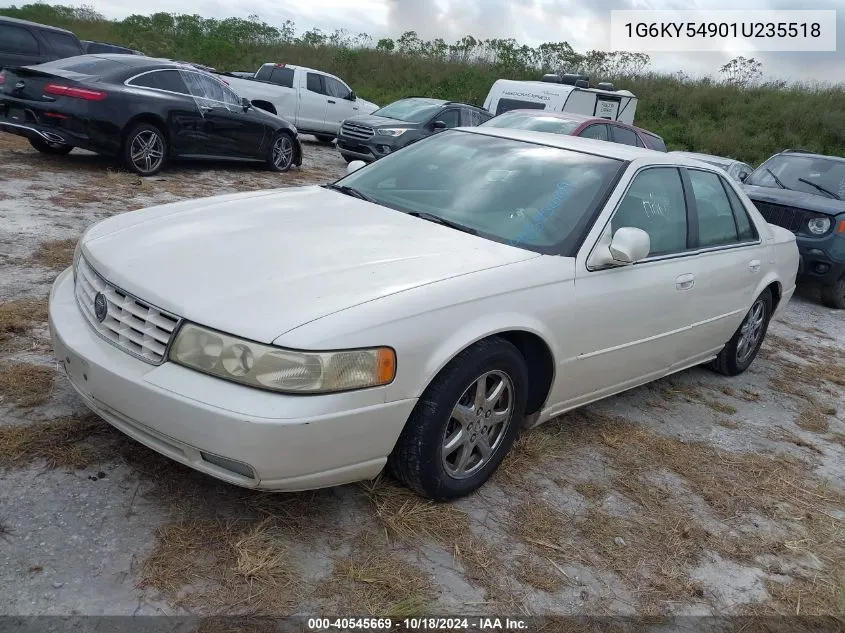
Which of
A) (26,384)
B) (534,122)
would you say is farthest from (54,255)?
(534,122)

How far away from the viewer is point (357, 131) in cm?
1346

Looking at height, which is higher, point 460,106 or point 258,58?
point 258,58

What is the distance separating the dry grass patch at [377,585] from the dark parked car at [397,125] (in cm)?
1027

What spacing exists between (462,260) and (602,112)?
44.3ft

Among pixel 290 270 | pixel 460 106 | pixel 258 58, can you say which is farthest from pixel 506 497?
pixel 258 58

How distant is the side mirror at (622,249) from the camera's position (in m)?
3.53

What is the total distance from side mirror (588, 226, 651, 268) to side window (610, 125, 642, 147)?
8051 mm

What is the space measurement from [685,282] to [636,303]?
21.5 inches

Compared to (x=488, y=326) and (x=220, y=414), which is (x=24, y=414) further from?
(x=488, y=326)

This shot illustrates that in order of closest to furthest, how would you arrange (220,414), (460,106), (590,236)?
(220,414) → (590,236) → (460,106)

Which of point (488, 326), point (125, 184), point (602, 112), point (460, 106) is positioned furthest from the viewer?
point (602, 112)

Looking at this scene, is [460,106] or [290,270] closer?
[290,270]

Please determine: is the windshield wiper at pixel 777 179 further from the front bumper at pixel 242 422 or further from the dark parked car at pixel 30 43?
the dark parked car at pixel 30 43

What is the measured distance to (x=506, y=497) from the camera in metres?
3.39
